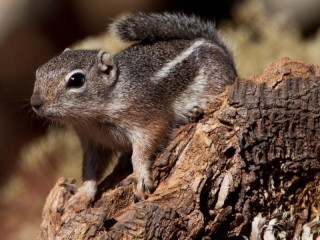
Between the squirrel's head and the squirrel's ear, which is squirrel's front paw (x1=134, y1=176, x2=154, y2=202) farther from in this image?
the squirrel's ear

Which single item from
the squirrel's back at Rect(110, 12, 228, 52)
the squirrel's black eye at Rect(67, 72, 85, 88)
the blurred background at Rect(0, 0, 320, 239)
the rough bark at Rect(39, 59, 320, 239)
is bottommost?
the rough bark at Rect(39, 59, 320, 239)

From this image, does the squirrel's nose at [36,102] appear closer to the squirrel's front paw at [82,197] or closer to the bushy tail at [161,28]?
the squirrel's front paw at [82,197]

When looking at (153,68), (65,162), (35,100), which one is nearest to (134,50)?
(153,68)

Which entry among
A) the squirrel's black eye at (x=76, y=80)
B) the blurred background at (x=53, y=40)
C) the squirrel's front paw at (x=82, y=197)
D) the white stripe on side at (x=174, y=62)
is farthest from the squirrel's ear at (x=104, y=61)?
the blurred background at (x=53, y=40)

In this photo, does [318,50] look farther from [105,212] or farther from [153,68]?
[105,212]

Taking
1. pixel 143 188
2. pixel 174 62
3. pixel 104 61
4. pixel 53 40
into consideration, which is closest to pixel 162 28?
pixel 174 62

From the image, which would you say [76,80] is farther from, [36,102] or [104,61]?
[36,102]

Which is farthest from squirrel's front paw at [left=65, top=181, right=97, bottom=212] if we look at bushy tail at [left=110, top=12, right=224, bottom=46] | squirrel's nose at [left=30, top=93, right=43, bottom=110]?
bushy tail at [left=110, top=12, right=224, bottom=46]
